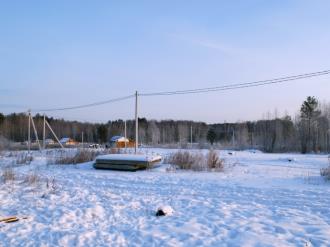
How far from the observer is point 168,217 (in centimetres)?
682

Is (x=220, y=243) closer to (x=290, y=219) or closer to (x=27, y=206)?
(x=290, y=219)

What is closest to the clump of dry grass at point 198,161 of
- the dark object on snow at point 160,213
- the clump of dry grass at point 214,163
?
the clump of dry grass at point 214,163

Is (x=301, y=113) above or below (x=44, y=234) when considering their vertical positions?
above

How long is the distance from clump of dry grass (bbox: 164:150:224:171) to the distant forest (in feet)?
62.3

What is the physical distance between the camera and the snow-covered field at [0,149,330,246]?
17.9ft

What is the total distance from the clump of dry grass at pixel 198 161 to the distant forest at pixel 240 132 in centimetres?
1900

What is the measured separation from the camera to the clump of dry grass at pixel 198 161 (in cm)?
1584

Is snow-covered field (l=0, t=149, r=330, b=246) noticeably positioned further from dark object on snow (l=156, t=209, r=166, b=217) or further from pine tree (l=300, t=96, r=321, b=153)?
pine tree (l=300, t=96, r=321, b=153)

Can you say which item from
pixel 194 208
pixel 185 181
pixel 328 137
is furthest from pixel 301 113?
pixel 194 208

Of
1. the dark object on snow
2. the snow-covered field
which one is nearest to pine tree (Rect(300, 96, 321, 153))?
the snow-covered field

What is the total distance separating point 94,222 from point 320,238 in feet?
11.9

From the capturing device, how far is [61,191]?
9.70 metres

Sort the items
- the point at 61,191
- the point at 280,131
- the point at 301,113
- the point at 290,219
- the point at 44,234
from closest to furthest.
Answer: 1. the point at 44,234
2. the point at 290,219
3. the point at 61,191
4. the point at 301,113
5. the point at 280,131

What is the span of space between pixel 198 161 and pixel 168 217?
9.31 metres
